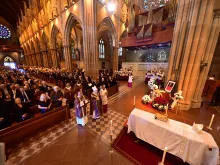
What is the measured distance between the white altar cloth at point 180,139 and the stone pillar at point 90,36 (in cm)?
979

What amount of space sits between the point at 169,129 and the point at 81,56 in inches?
882

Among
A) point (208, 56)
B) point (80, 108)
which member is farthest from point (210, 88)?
point (80, 108)

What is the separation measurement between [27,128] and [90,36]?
34.7 feet

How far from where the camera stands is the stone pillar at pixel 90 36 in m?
10.7

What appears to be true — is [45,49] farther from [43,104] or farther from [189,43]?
[189,43]

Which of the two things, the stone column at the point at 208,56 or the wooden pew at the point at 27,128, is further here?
the stone column at the point at 208,56

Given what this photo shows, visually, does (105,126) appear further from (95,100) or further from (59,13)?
(59,13)

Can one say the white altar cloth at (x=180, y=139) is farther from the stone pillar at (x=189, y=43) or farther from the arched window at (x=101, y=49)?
the arched window at (x=101, y=49)

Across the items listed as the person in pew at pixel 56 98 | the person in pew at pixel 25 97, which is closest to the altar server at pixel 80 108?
the person in pew at pixel 56 98

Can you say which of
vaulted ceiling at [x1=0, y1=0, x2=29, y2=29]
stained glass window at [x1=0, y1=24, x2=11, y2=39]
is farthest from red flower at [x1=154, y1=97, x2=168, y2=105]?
stained glass window at [x1=0, y1=24, x2=11, y2=39]

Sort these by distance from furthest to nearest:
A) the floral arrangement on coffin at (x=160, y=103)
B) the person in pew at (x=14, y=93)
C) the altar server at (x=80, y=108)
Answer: the floral arrangement on coffin at (x=160, y=103) < the person in pew at (x=14, y=93) < the altar server at (x=80, y=108)

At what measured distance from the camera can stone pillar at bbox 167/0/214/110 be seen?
457 cm

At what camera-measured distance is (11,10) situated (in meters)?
28.4

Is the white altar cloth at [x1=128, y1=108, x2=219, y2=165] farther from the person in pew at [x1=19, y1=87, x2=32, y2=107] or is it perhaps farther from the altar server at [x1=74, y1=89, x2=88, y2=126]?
the person in pew at [x1=19, y1=87, x2=32, y2=107]
